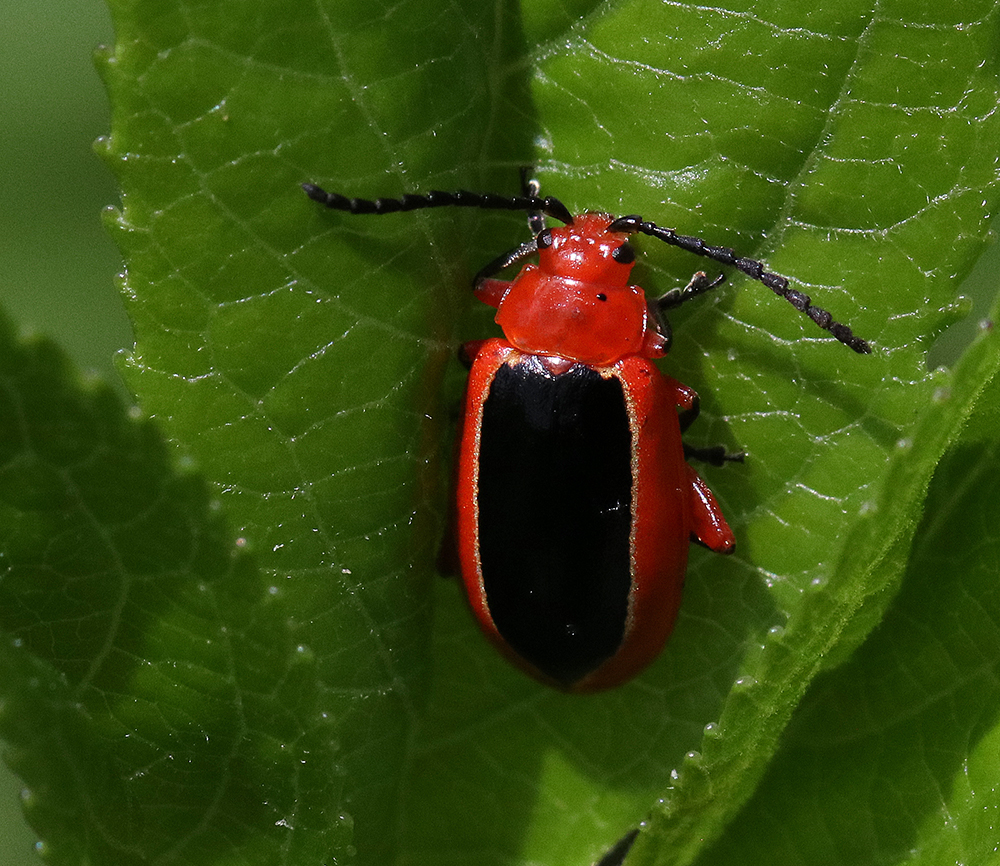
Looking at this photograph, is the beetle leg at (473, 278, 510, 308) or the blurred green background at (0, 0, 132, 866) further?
the blurred green background at (0, 0, 132, 866)

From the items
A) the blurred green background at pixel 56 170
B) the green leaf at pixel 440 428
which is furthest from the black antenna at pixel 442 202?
the blurred green background at pixel 56 170

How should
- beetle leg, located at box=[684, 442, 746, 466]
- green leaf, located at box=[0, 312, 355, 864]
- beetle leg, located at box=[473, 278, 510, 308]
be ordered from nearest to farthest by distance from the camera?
green leaf, located at box=[0, 312, 355, 864], beetle leg, located at box=[684, 442, 746, 466], beetle leg, located at box=[473, 278, 510, 308]

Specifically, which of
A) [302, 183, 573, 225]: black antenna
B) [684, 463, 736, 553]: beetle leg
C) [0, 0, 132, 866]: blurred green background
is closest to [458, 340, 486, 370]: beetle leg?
[302, 183, 573, 225]: black antenna

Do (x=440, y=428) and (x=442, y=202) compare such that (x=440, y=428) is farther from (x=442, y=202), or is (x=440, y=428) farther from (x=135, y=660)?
(x=135, y=660)

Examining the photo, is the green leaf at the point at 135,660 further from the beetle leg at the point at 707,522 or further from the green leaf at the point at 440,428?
the beetle leg at the point at 707,522

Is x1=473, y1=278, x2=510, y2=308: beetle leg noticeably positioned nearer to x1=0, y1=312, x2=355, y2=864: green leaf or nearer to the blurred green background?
x1=0, y1=312, x2=355, y2=864: green leaf

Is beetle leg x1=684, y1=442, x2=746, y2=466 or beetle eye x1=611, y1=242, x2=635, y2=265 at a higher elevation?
beetle eye x1=611, y1=242, x2=635, y2=265

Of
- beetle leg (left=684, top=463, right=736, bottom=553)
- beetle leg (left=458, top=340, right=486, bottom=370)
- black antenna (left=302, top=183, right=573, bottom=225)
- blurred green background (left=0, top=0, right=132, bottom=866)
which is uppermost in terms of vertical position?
black antenna (left=302, top=183, right=573, bottom=225)

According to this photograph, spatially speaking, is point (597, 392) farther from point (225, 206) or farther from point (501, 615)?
point (225, 206)
